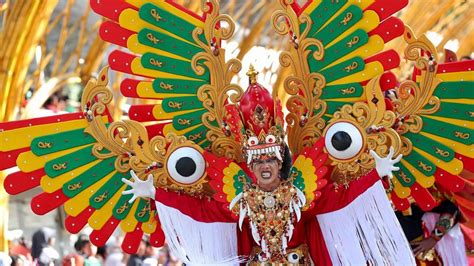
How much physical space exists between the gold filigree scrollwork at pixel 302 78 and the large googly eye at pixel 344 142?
247 mm

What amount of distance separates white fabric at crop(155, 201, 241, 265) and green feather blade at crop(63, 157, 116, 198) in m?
0.40

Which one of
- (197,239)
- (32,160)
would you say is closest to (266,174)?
(197,239)

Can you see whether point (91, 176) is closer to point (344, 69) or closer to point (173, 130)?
point (173, 130)

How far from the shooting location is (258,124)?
6.36 metres

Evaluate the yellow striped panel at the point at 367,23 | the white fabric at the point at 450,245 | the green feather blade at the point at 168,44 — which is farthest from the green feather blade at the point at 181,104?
the white fabric at the point at 450,245

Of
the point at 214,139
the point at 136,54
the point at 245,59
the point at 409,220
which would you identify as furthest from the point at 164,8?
the point at 245,59

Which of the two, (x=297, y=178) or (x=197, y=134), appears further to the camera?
(x=197, y=134)

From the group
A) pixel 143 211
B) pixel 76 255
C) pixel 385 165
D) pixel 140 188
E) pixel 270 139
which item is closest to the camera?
pixel 385 165

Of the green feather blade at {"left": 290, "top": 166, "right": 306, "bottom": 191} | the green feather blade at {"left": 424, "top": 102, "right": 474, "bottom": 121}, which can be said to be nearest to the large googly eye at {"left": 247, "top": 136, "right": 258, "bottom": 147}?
the green feather blade at {"left": 290, "top": 166, "right": 306, "bottom": 191}

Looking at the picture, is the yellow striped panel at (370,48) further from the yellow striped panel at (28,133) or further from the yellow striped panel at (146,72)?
the yellow striped panel at (28,133)

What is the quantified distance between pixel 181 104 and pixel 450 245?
6.66ft

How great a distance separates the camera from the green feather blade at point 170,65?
6652 millimetres

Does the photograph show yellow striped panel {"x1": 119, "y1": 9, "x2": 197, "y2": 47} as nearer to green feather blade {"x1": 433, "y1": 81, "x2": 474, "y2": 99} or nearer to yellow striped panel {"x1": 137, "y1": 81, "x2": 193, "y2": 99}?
yellow striped panel {"x1": 137, "y1": 81, "x2": 193, "y2": 99}

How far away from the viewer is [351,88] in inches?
258
